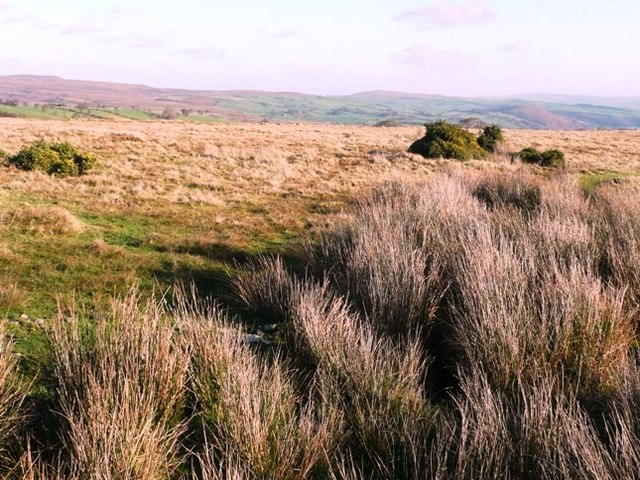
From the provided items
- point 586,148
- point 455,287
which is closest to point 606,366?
point 455,287

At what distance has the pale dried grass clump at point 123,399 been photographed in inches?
122

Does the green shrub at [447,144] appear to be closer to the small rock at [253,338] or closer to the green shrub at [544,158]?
the green shrub at [544,158]

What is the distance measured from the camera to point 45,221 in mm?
10773

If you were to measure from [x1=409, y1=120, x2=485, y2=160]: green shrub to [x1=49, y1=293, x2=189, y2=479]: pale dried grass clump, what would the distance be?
900 inches

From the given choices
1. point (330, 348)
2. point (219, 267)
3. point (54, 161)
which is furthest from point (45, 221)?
point (330, 348)

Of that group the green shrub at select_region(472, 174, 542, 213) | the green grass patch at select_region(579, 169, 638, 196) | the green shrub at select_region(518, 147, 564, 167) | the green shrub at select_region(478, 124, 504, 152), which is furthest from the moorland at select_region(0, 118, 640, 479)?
the green shrub at select_region(478, 124, 504, 152)

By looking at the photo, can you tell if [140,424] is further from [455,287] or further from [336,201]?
[336,201]

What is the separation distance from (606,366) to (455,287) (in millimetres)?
1956

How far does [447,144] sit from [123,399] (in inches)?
960

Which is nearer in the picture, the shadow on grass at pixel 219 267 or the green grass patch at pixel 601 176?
the shadow on grass at pixel 219 267

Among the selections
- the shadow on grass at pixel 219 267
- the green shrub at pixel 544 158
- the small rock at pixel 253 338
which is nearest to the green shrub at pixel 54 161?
the shadow on grass at pixel 219 267

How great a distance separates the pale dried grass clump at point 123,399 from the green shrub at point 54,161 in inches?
575

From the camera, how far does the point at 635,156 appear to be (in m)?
31.2

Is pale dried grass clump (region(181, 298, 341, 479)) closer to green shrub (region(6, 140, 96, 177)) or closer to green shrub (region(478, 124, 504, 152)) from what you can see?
green shrub (region(6, 140, 96, 177))
